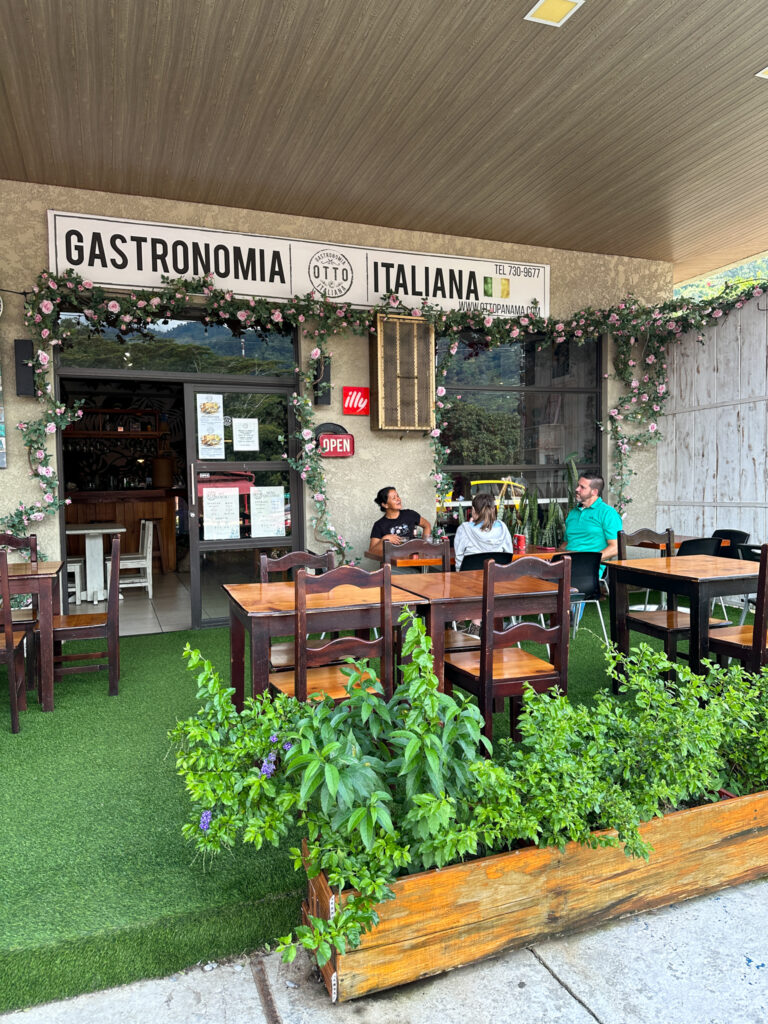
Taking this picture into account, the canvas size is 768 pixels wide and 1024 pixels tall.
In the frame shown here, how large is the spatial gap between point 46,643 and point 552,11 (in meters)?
4.29

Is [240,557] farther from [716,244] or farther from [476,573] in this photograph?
[716,244]

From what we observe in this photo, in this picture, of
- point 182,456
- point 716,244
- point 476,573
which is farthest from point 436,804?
point 182,456

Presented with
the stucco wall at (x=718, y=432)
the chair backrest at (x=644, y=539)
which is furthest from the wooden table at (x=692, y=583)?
the stucco wall at (x=718, y=432)

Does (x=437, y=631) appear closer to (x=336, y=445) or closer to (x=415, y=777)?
(x=415, y=777)

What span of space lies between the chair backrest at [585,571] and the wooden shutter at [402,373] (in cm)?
220

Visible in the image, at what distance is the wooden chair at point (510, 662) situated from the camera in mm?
2938

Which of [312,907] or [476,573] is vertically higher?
[476,573]

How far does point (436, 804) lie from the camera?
1629mm

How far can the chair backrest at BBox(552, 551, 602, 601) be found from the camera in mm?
4863

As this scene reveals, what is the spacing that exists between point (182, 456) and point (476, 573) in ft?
28.7

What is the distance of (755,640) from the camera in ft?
10.7

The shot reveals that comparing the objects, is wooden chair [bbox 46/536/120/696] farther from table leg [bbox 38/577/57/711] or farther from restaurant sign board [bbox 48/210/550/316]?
restaurant sign board [bbox 48/210/550/316]

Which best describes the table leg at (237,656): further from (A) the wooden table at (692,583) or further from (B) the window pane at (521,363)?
(B) the window pane at (521,363)

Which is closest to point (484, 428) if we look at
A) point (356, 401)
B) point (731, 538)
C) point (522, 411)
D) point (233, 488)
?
point (522, 411)
